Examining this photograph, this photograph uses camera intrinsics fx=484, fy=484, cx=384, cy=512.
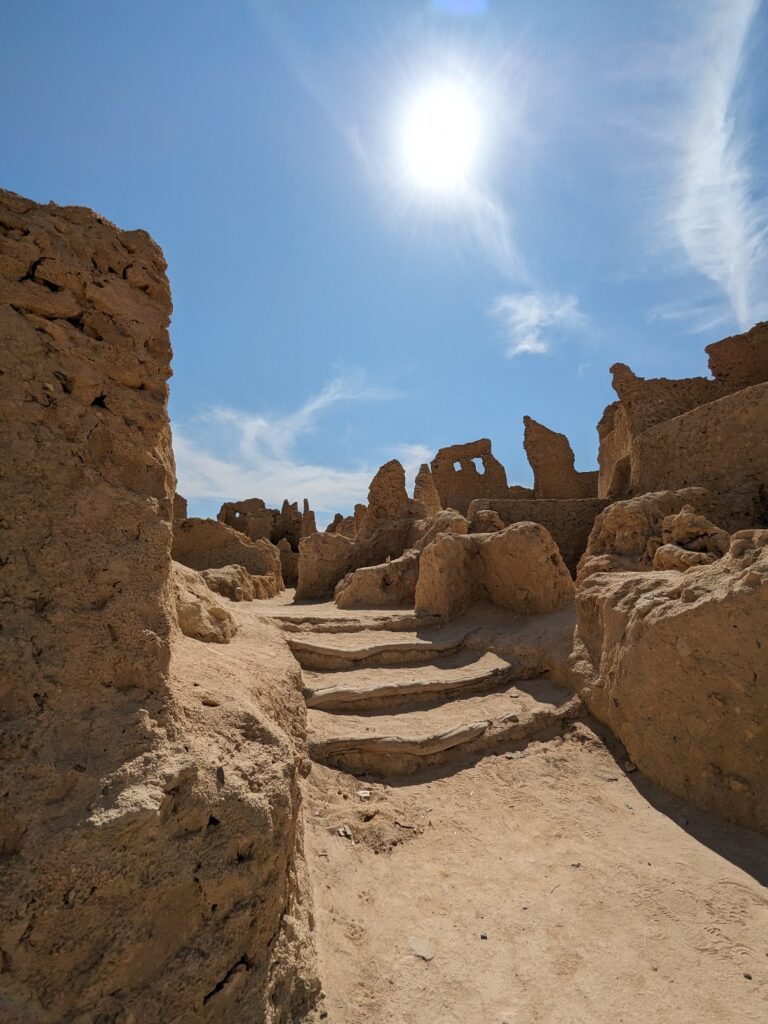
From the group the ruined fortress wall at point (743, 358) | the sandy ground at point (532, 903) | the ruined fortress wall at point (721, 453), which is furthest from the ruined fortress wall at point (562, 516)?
the sandy ground at point (532, 903)

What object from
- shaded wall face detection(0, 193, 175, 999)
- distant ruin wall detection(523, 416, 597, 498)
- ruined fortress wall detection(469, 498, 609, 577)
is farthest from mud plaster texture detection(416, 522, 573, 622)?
distant ruin wall detection(523, 416, 597, 498)

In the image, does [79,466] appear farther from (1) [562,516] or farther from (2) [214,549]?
(2) [214,549]

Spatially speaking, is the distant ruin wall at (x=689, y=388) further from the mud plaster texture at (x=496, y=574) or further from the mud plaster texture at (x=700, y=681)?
the mud plaster texture at (x=700, y=681)

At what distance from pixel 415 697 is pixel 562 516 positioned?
6914 millimetres

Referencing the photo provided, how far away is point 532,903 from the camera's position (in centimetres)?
275

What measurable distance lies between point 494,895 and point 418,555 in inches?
250

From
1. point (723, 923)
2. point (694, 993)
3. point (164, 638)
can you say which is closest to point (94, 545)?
point (164, 638)

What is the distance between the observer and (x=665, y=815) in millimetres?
3523

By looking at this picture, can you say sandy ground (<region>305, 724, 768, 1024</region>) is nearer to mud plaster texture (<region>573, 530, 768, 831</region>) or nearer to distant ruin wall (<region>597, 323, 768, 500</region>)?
mud plaster texture (<region>573, 530, 768, 831</region>)

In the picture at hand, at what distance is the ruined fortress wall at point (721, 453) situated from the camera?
7.63m

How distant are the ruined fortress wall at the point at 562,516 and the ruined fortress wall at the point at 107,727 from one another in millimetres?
8619

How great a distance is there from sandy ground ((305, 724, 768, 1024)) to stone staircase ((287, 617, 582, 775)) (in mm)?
289

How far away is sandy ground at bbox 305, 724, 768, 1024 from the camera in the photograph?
7.13 feet

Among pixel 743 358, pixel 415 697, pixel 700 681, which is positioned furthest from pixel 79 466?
pixel 743 358
